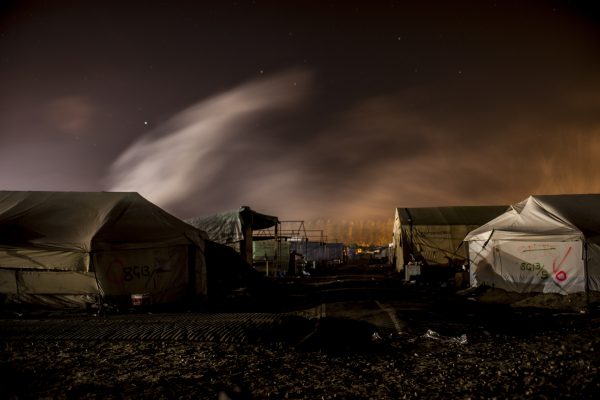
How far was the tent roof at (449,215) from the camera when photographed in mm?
33094

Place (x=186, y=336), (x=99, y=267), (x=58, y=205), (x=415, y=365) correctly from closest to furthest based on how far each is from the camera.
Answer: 1. (x=415, y=365)
2. (x=186, y=336)
3. (x=99, y=267)
4. (x=58, y=205)

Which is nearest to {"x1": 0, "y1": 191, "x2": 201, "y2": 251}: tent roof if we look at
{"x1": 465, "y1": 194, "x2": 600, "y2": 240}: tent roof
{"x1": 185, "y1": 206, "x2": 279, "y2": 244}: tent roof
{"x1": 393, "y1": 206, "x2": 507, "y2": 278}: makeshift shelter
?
{"x1": 185, "y1": 206, "x2": 279, "y2": 244}: tent roof

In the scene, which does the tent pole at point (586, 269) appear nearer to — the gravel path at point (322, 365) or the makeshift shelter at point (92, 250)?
the gravel path at point (322, 365)

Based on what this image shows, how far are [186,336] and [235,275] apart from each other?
11369mm

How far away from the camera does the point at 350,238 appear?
172 metres

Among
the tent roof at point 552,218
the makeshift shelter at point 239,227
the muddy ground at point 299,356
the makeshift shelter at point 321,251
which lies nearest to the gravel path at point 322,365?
the muddy ground at point 299,356

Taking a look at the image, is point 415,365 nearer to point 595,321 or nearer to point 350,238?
point 595,321

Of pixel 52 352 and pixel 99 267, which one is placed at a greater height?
pixel 99 267

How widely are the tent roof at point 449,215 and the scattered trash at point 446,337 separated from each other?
24823mm

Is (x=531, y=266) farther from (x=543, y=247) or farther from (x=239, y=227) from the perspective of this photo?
(x=239, y=227)

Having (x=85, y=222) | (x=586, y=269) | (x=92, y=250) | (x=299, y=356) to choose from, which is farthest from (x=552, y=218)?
(x=85, y=222)

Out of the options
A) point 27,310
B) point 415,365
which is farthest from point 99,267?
point 415,365

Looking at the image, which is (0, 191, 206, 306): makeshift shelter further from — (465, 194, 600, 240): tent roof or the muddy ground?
(465, 194, 600, 240): tent roof

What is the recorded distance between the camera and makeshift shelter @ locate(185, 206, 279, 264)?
26.2m
